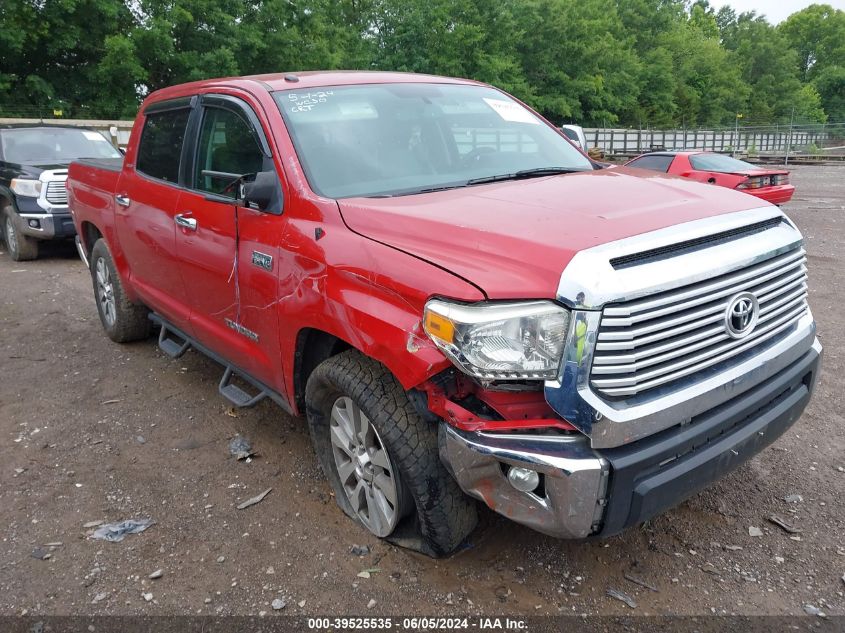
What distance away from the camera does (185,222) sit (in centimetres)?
383

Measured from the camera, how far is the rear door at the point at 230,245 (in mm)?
3203

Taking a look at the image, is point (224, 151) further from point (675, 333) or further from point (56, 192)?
point (56, 192)

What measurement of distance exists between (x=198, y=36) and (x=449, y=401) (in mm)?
25110

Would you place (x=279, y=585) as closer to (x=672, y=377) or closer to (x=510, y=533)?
(x=510, y=533)

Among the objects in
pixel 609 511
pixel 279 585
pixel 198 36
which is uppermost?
pixel 198 36

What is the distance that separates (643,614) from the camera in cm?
253

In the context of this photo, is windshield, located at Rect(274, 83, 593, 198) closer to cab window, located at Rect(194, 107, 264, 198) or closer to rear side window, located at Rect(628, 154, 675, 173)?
cab window, located at Rect(194, 107, 264, 198)

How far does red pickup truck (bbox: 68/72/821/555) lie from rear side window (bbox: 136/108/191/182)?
1.02 feet

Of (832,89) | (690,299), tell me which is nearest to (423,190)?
(690,299)

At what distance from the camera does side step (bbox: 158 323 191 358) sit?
4.50 metres

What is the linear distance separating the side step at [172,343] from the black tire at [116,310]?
0.54m

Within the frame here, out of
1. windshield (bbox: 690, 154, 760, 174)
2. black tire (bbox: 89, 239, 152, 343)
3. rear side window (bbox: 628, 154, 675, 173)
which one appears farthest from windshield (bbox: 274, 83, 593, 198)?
rear side window (bbox: 628, 154, 675, 173)

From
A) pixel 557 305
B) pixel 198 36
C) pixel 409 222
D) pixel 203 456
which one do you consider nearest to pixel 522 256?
pixel 557 305

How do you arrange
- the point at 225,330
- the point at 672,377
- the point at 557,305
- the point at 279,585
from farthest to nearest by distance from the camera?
the point at 225,330 < the point at 279,585 < the point at 672,377 < the point at 557,305
